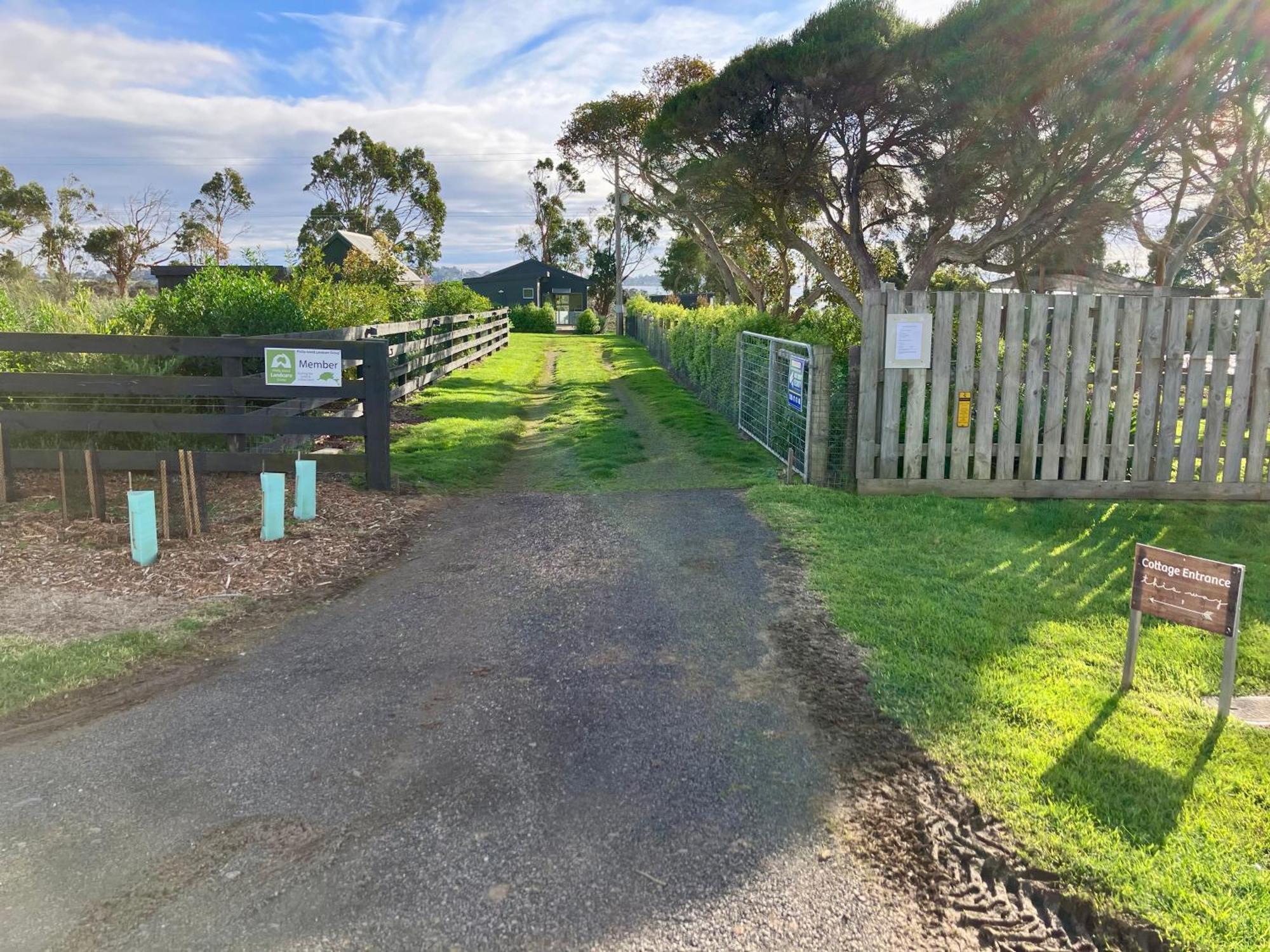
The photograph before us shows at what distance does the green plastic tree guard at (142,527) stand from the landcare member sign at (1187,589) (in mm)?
5879

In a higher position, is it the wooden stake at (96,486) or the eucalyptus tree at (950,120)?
the eucalyptus tree at (950,120)

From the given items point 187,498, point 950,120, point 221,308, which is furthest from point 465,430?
point 950,120

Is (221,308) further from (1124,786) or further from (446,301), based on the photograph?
(446,301)

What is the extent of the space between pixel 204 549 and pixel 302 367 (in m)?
2.13

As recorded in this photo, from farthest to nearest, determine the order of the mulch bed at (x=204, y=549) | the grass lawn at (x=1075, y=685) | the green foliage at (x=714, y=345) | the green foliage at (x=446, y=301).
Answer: the green foliage at (x=446, y=301)
the green foliage at (x=714, y=345)
the mulch bed at (x=204, y=549)
the grass lawn at (x=1075, y=685)

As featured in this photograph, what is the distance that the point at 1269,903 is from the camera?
2.77 meters

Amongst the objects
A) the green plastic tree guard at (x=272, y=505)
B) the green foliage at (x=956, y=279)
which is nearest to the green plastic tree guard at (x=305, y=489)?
the green plastic tree guard at (x=272, y=505)

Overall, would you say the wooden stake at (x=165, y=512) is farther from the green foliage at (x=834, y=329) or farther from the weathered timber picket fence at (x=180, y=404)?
the green foliage at (x=834, y=329)

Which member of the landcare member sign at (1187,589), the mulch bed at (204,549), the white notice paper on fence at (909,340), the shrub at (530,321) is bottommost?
the mulch bed at (204,549)

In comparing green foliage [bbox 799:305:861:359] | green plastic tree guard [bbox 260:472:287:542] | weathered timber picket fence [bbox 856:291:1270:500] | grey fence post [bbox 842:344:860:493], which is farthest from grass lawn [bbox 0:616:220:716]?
green foliage [bbox 799:305:861:359]

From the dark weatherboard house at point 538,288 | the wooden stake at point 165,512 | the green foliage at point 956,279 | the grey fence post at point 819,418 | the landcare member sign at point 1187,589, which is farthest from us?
the dark weatherboard house at point 538,288

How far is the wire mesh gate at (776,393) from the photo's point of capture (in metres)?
9.04

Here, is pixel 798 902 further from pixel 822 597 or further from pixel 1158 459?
pixel 1158 459

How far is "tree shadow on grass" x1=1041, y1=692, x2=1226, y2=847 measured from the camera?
125 inches
